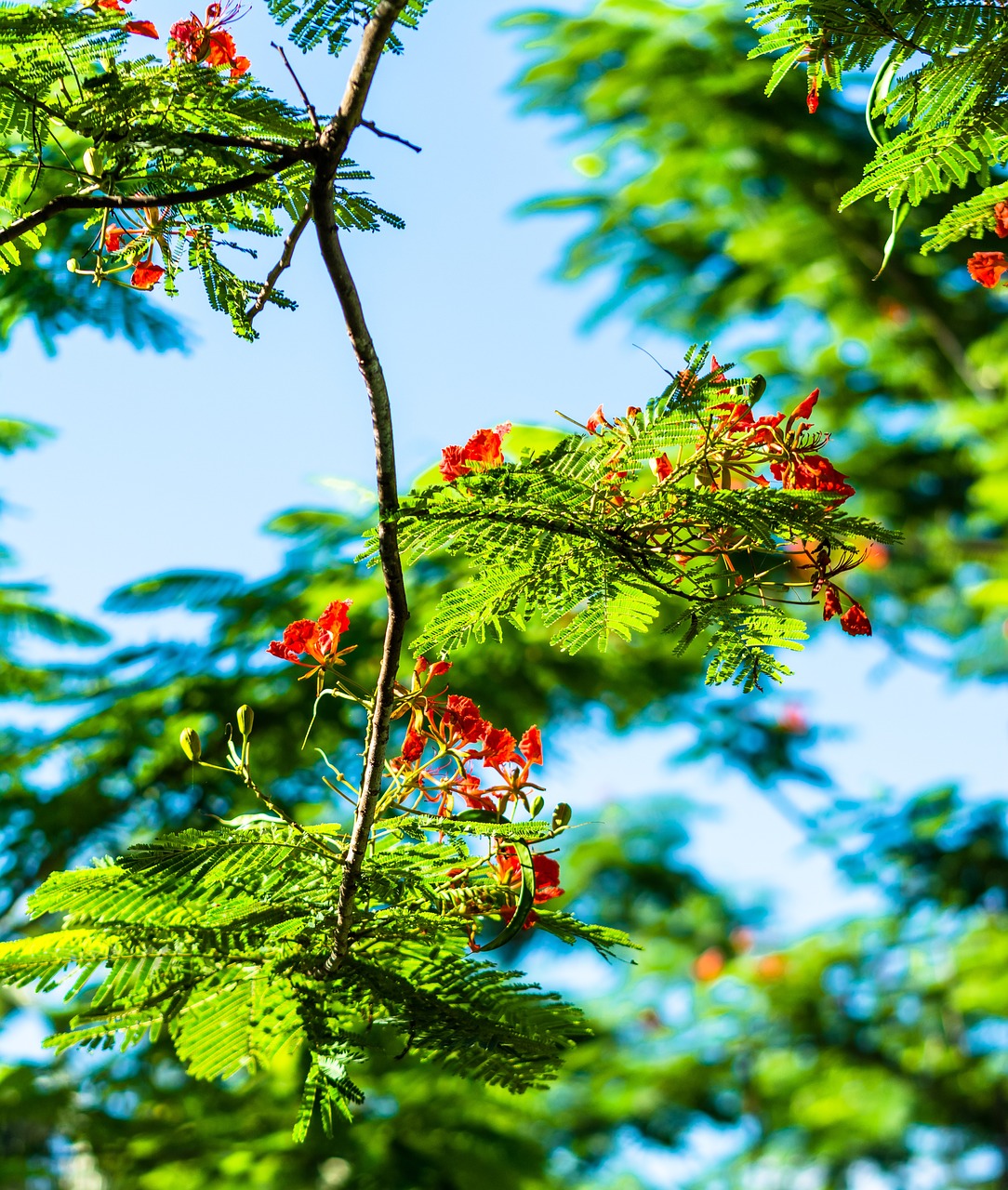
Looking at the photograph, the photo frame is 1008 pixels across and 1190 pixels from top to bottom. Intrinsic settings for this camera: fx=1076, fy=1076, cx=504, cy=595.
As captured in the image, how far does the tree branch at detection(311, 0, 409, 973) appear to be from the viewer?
3.35 ft

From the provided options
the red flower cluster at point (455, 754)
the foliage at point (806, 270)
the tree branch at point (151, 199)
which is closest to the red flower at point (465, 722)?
the red flower cluster at point (455, 754)

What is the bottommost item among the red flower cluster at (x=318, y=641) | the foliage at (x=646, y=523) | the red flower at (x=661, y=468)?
the red flower cluster at (x=318, y=641)

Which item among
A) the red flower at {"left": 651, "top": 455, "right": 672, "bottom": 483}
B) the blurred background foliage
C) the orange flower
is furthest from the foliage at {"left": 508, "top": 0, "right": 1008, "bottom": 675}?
the red flower at {"left": 651, "top": 455, "right": 672, "bottom": 483}

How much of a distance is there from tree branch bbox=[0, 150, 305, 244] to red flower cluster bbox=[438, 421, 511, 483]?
1.20ft

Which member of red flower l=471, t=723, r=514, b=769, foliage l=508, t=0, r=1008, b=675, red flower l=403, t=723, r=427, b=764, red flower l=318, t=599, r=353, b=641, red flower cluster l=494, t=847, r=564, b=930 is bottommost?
red flower cluster l=494, t=847, r=564, b=930

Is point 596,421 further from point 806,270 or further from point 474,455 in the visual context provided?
point 806,270

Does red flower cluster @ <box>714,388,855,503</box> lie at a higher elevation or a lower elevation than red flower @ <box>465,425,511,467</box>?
higher

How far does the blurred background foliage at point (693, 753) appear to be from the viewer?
4.23 m

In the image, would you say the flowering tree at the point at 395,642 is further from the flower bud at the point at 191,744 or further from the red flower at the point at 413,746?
the flower bud at the point at 191,744

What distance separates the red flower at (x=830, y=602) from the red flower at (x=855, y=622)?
2 cm

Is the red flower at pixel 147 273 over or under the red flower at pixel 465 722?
over

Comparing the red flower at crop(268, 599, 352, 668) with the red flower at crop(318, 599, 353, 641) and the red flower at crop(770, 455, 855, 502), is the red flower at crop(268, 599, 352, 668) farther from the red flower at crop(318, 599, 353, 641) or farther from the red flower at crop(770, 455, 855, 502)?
the red flower at crop(770, 455, 855, 502)

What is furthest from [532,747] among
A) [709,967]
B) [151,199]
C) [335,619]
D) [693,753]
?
[709,967]

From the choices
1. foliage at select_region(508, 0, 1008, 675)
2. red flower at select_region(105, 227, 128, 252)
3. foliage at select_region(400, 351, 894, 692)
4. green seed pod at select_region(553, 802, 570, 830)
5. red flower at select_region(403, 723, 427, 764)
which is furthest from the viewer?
foliage at select_region(508, 0, 1008, 675)
